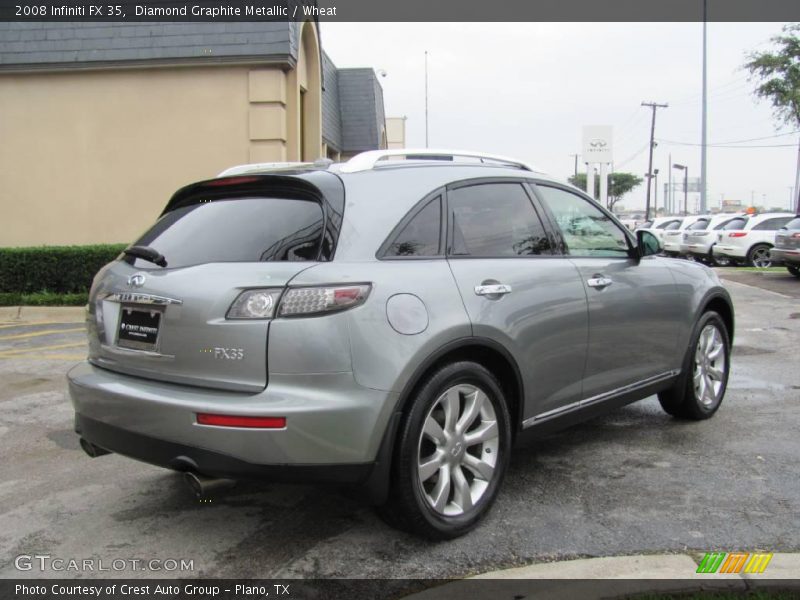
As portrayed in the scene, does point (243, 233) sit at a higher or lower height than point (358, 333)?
higher

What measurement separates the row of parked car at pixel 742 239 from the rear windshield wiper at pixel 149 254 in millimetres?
16295

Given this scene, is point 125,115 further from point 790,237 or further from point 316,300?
point 790,237

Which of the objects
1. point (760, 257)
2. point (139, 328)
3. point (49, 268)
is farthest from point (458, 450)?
point (760, 257)

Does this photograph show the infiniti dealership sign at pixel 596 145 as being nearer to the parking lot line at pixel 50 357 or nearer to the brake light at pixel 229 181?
the parking lot line at pixel 50 357

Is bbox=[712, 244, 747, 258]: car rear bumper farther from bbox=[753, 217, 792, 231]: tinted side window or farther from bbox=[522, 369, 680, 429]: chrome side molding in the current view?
bbox=[522, 369, 680, 429]: chrome side molding

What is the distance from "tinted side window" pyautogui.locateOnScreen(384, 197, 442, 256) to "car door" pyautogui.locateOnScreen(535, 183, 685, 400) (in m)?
0.93

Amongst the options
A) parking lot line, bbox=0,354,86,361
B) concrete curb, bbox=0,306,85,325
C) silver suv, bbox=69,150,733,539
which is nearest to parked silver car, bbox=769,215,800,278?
silver suv, bbox=69,150,733,539

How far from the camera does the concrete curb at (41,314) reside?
11.2 meters

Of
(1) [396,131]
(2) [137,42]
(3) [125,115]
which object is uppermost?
(1) [396,131]

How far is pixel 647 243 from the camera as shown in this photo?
482 centimetres

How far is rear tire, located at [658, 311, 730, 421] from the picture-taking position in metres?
5.13

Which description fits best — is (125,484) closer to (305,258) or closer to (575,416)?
(305,258)

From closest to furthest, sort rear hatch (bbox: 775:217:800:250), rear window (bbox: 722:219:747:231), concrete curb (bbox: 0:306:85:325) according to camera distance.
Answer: concrete curb (bbox: 0:306:85:325) < rear hatch (bbox: 775:217:800:250) < rear window (bbox: 722:219:747:231)

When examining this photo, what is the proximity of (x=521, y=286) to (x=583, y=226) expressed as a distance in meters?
1.03
